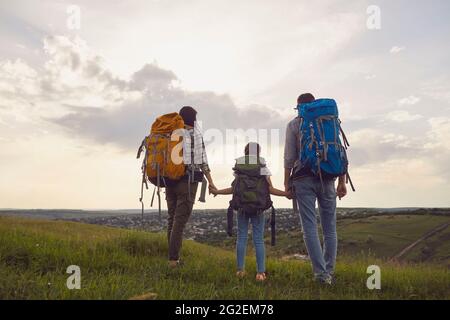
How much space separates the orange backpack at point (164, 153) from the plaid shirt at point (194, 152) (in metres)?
0.09

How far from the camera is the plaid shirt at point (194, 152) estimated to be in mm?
6699

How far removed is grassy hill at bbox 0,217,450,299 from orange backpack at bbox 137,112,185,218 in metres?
1.59

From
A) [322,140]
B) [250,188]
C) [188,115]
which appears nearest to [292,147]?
[322,140]

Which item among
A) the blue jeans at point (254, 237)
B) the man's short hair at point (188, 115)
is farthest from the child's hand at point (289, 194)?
the man's short hair at point (188, 115)

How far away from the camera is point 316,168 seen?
5.80 meters

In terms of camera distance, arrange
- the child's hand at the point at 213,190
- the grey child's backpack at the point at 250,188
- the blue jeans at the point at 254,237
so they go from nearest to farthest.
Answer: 1. the grey child's backpack at the point at 250,188
2. the blue jeans at the point at 254,237
3. the child's hand at the point at 213,190

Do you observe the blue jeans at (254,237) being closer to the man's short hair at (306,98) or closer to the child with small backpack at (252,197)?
the child with small backpack at (252,197)

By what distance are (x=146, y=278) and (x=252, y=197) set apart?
2.09 metres

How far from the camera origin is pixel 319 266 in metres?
5.94

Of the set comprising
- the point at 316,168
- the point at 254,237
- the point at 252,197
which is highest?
the point at 316,168

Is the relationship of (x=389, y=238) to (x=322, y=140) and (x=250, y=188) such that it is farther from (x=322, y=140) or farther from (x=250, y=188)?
(x=322, y=140)

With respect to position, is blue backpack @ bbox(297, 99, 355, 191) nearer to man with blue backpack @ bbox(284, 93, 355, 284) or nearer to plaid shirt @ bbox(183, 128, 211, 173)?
man with blue backpack @ bbox(284, 93, 355, 284)
